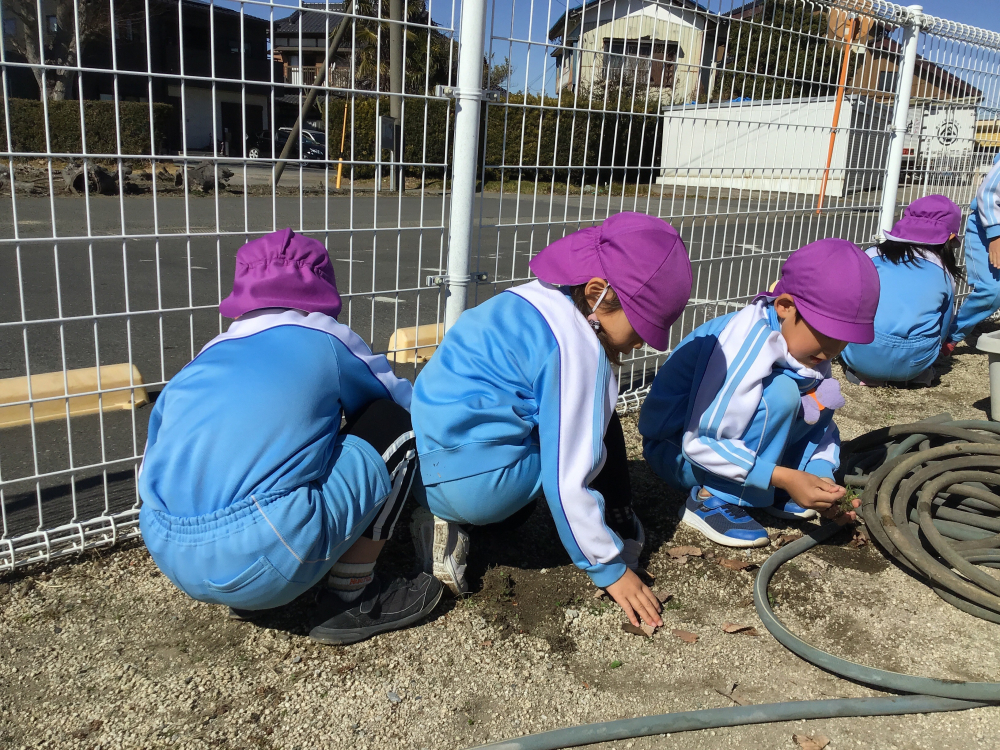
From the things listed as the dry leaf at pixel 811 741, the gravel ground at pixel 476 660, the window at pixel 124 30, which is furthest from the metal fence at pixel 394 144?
the dry leaf at pixel 811 741

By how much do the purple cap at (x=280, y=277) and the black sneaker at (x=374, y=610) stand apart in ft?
2.94

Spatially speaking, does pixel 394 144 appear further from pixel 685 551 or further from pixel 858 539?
pixel 858 539

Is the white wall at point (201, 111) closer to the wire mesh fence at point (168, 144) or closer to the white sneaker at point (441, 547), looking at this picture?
the wire mesh fence at point (168, 144)

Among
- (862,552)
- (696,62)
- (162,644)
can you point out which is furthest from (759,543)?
(696,62)

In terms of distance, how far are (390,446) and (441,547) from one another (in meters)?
0.43

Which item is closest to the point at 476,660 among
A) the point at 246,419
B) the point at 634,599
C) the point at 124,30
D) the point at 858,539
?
the point at 634,599

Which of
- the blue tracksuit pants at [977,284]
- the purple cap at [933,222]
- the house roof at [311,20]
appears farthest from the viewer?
the blue tracksuit pants at [977,284]

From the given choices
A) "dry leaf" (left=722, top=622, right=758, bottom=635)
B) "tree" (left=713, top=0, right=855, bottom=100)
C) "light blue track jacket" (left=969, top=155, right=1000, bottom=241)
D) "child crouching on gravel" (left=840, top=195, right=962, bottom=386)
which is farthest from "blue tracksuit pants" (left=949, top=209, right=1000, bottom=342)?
"dry leaf" (left=722, top=622, right=758, bottom=635)

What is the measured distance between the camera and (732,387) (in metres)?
2.88

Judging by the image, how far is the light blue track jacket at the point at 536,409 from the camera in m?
2.34

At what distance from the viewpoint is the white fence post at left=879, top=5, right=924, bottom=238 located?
5.67 meters

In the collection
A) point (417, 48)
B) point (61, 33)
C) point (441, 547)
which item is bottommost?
point (441, 547)

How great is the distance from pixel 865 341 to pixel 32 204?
3.21 m

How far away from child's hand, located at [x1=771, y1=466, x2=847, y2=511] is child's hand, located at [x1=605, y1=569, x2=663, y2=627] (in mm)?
676
